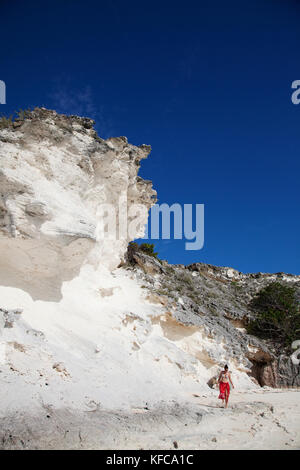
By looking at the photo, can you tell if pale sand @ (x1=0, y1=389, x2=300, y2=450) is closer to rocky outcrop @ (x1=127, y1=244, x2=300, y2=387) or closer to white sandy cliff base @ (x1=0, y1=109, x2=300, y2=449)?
white sandy cliff base @ (x1=0, y1=109, x2=300, y2=449)

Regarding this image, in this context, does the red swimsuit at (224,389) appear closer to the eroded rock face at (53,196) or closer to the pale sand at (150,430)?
the pale sand at (150,430)

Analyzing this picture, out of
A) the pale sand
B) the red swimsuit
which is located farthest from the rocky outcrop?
the pale sand

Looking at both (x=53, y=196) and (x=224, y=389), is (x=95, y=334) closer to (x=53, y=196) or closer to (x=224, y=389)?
(x=224, y=389)

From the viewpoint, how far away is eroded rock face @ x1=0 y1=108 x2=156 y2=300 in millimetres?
8867

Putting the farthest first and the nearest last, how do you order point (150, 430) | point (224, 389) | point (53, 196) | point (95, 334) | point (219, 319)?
point (219, 319) → point (53, 196) → point (95, 334) → point (224, 389) → point (150, 430)

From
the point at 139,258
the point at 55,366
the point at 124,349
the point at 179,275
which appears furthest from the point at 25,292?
the point at 179,275

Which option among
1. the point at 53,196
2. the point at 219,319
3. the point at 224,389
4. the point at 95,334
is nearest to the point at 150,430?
the point at 224,389

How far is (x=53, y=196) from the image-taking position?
31.8ft

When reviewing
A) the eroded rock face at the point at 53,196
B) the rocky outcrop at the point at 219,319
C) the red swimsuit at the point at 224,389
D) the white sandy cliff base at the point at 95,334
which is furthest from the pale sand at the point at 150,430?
the rocky outcrop at the point at 219,319

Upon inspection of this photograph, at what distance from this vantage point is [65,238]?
358 inches

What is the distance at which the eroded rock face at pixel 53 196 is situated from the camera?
29.1 ft

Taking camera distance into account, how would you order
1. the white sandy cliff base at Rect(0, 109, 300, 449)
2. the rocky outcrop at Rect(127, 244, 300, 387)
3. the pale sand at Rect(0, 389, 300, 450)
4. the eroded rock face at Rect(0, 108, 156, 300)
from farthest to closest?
the rocky outcrop at Rect(127, 244, 300, 387), the eroded rock face at Rect(0, 108, 156, 300), the white sandy cliff base at Rect(0, 109, 300, 449), the pale sand at Rect(0, 389, 300, 450)

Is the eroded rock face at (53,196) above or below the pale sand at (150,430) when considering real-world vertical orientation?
above
